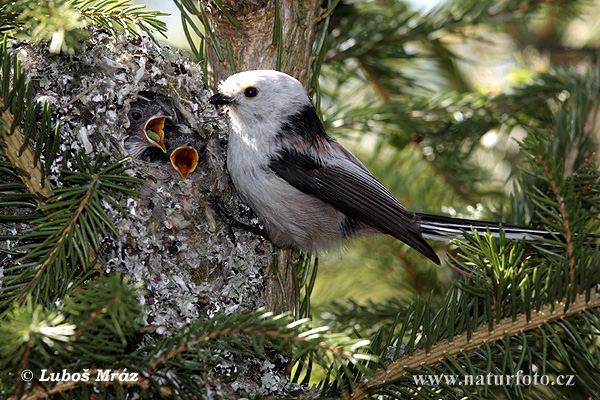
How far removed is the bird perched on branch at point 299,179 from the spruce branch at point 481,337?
433 millimetres

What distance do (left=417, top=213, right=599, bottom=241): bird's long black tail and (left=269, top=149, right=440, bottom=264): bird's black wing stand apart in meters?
0.05

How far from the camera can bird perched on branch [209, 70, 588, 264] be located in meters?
1.70

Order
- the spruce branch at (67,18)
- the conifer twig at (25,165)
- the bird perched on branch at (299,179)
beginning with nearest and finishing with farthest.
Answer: the spruce branch at (67,18) < the conifer twig at (25,165) < the bird perched on branch at (299,179)

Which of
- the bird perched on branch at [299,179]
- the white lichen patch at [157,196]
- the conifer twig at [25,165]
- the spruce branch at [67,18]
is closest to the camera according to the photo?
the spruce branch at [67,18]

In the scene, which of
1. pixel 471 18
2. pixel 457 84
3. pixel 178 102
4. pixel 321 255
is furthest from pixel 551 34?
pixel 178 102

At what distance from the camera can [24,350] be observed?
0.79 metres

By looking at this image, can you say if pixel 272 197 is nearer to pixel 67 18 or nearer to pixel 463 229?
pixel 463 229

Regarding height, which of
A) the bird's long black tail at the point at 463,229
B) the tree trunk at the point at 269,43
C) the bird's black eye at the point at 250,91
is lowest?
the bird's long black tail at the point at 463,229

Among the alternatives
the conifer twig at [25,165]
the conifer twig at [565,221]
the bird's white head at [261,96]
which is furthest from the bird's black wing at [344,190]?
the conifer twig at [25,165]

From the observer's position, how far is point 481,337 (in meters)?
1.21

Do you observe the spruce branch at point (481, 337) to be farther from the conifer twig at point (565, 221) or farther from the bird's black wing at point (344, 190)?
the bird's black wing at point (344, 190)

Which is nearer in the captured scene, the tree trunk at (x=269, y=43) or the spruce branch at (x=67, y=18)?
the spruce branch at (x=67, y=18)

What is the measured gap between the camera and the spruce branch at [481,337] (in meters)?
1.20

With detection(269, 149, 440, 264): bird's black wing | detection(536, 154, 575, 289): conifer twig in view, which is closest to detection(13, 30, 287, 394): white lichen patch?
detection(269, 149, 440, 264): bird's black wing
